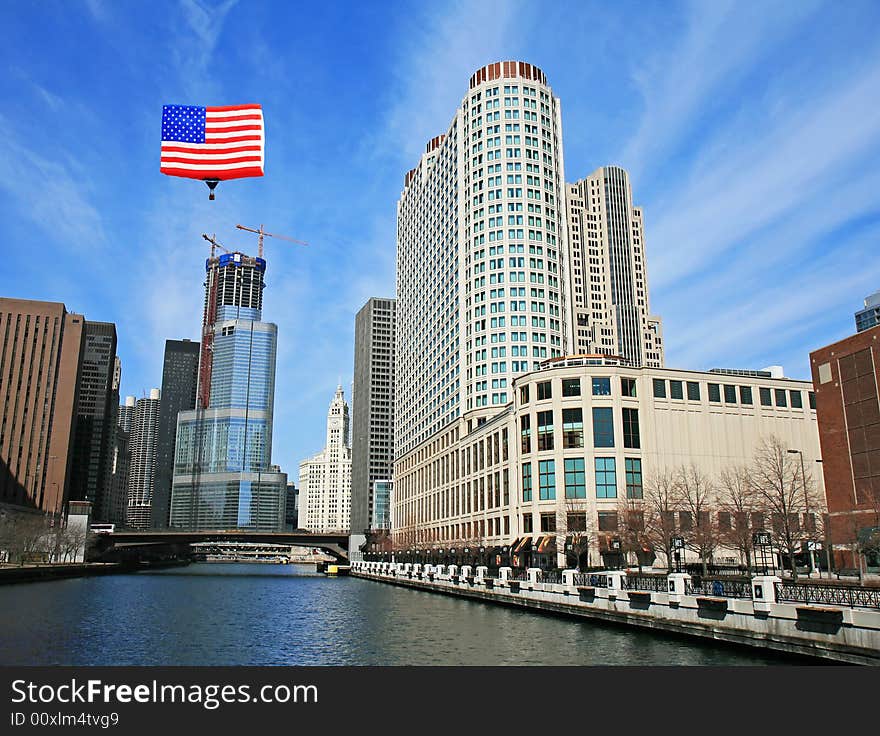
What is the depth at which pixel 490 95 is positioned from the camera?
6570 inches

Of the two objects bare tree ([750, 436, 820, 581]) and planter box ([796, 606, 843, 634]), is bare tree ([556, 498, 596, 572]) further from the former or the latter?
planter box ([796, 606, 843, 634])

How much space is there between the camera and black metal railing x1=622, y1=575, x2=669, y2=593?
54156mm

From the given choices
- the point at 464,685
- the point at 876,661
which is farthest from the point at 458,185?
the point at 464,685

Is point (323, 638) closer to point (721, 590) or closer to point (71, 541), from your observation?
point (721, 590)

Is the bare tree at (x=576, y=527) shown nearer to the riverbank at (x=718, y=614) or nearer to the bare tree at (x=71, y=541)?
the riverbank at (x=718, y=614)

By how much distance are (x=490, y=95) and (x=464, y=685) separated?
539ft

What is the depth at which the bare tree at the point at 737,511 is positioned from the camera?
8125 centimetres

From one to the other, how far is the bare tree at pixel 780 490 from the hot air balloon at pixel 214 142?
53.6m

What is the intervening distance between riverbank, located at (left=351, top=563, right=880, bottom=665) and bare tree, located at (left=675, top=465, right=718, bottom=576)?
50.0 feet

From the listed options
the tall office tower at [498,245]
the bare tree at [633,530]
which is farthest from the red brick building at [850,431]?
the tall office tower at [498,245]

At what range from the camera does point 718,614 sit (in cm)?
4159

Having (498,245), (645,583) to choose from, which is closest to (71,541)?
(498,245)

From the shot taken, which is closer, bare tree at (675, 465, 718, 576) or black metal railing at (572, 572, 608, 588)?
black metal railing at (572, 572, 608, 588)

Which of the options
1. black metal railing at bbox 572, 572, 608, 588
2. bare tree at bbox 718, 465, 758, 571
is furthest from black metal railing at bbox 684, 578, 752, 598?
bare tree at bbox 718, 465, 758, 571
